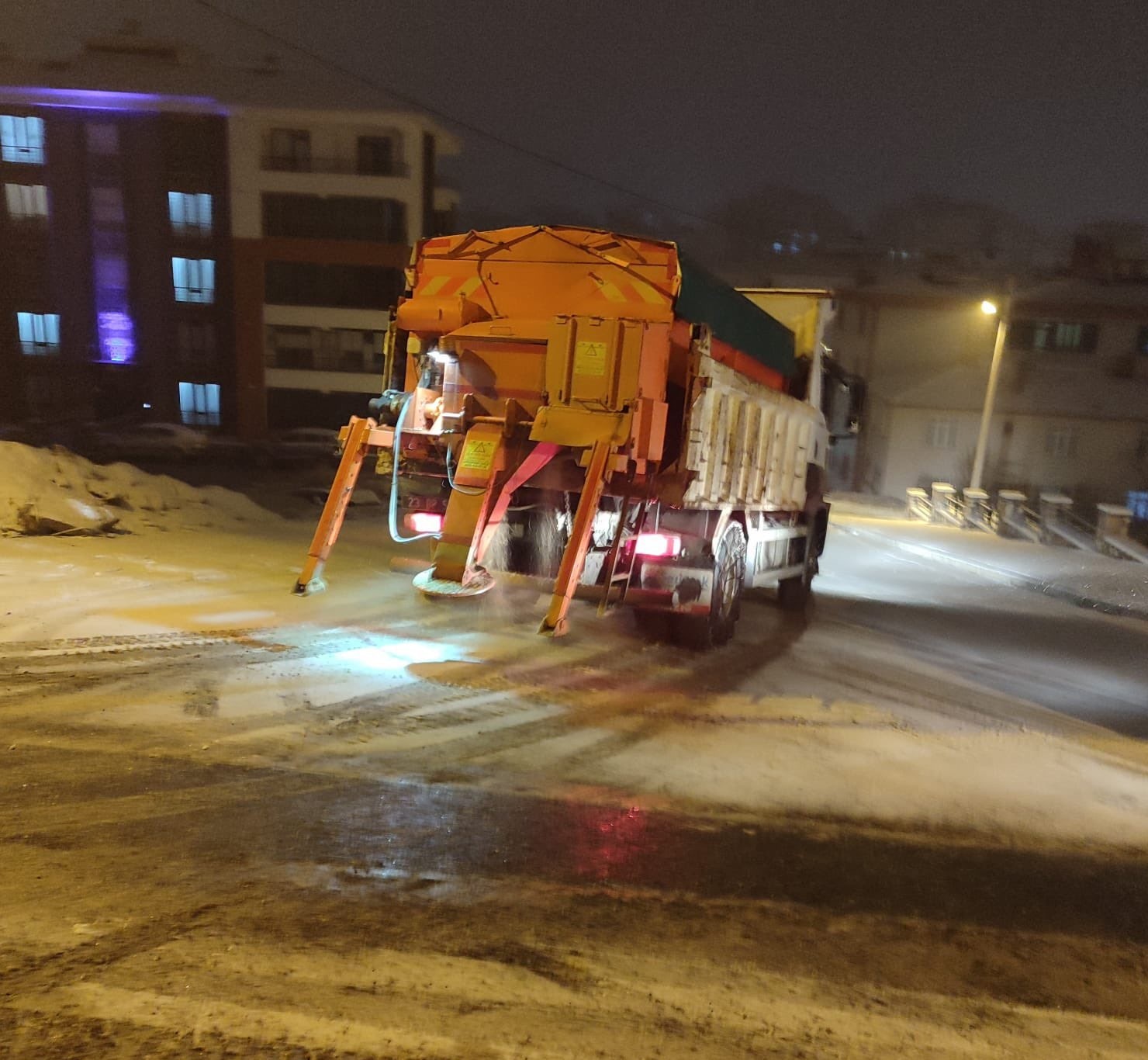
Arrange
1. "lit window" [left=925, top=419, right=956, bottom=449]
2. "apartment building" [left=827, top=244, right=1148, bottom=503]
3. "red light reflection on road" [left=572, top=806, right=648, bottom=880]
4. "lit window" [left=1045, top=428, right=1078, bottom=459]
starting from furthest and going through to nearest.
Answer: "lit window" [left=925, top=419, right=956, bottom=449] → "lit window" [left=1045, top=428, right=1078, bottom=459] → "apartment building" [left=827, top=244, right=1148, bottom=503] → "red light reflection on road" [left=572, top=806, right=648, bottom=880]

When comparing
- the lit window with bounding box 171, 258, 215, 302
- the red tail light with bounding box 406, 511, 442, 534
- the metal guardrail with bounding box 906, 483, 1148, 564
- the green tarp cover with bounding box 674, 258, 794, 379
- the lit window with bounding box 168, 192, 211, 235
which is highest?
the lit window with bounding box 168, 192, 211, 235

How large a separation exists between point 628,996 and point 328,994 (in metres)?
1.01

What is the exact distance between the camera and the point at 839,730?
20.3ft

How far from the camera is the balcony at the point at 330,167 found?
1415 inches

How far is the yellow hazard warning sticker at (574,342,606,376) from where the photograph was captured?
6.80m

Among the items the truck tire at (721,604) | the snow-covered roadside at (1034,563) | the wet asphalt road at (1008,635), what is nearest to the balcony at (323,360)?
the snow-covered roadside at (1034,563)

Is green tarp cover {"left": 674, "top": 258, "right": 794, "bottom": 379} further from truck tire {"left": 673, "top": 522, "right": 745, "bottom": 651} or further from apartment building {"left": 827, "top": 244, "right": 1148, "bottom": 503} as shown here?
apartment building {"left": 827, "top": 244, "right": 1148, "bottom": 503}

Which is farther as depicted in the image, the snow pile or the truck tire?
the snow pile

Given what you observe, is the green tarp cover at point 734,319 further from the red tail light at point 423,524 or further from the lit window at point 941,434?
the lit window at point 941,434

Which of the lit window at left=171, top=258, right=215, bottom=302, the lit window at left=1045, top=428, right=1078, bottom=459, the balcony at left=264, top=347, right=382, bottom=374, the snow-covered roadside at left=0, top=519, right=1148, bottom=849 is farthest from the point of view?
the balcony at left=264, top=347, right=382, bottom=374

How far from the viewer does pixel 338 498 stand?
734cm

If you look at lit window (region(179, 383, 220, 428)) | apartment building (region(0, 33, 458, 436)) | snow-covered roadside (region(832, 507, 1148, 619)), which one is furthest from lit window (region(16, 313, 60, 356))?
snow-covered roadside (region(832, 507, 1148, 619))

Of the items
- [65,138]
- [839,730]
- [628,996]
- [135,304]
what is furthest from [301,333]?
[628,996]

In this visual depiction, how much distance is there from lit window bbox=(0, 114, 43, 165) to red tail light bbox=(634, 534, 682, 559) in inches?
1561
